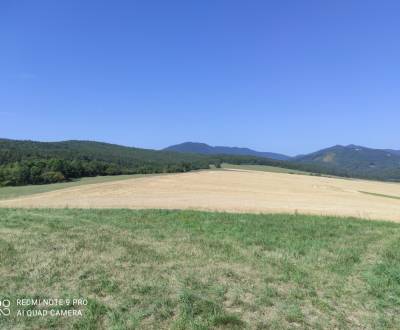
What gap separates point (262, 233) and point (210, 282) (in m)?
6.19

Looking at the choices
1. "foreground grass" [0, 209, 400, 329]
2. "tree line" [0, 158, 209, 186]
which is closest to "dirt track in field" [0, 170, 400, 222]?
"foreground grass" [0, 209, 400, 329]

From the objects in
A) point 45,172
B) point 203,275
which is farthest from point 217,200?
point 45,172

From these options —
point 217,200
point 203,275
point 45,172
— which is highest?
point 203,275

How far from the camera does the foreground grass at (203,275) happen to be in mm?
6742

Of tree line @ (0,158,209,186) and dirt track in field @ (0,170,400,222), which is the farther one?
tree line @ (0,158,209,186)

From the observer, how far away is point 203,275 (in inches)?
350

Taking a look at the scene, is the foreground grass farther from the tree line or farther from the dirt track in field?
the tree line

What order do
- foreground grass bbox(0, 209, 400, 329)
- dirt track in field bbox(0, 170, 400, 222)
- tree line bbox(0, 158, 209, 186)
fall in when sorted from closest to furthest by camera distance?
foreground grass bbox(0, 209, 400, 329)
dirt track in field bbox(0, 170, 400, 222)
tree line bbox(0, 158, 209, 186)

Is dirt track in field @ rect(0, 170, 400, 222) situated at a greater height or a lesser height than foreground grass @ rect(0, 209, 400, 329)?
lesser

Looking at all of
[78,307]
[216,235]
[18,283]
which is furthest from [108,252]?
[216,235]

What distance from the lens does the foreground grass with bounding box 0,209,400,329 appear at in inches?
265

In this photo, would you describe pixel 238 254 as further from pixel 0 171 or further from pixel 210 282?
pixel 0 171

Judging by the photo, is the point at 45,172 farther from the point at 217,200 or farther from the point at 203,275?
the point at 203,275

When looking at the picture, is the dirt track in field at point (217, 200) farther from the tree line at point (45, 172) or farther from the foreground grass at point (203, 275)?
the tree line at point (45, 172)
